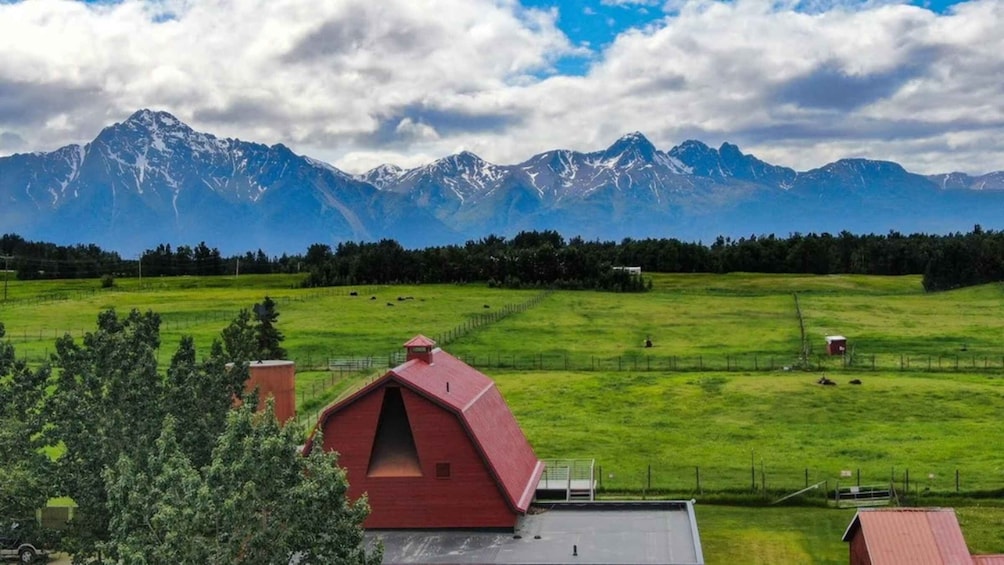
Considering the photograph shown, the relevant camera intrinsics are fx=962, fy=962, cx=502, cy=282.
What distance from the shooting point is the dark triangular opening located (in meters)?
35.2

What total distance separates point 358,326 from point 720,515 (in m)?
72.0

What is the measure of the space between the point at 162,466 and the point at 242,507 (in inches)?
121

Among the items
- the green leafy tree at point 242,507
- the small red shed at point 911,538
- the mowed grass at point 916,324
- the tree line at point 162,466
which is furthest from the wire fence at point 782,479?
the mowed grass at point 916,324

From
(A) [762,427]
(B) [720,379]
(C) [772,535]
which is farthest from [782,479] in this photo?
(B) [720,379]

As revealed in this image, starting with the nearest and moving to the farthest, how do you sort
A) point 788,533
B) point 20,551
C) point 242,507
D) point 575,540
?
point 242,507
point 575,540
point 20,551
point 788,533

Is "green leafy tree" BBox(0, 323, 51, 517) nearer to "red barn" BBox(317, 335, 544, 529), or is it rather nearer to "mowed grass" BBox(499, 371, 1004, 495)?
"red barn" BBox(317, 335, 544, 529)

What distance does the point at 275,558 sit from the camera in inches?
813

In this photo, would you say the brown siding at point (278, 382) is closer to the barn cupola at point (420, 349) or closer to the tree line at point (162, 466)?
the barn cupola at point (420, 349)

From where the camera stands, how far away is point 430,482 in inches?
1373

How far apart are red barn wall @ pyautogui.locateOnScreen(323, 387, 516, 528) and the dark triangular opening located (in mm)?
323

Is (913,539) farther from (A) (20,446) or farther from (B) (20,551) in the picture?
(B) (20,551)

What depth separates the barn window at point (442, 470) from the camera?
3478 centimetres

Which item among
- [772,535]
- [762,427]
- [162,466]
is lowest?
[772,535]

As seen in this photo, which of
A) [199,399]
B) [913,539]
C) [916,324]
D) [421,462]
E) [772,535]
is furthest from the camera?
[916,324]
